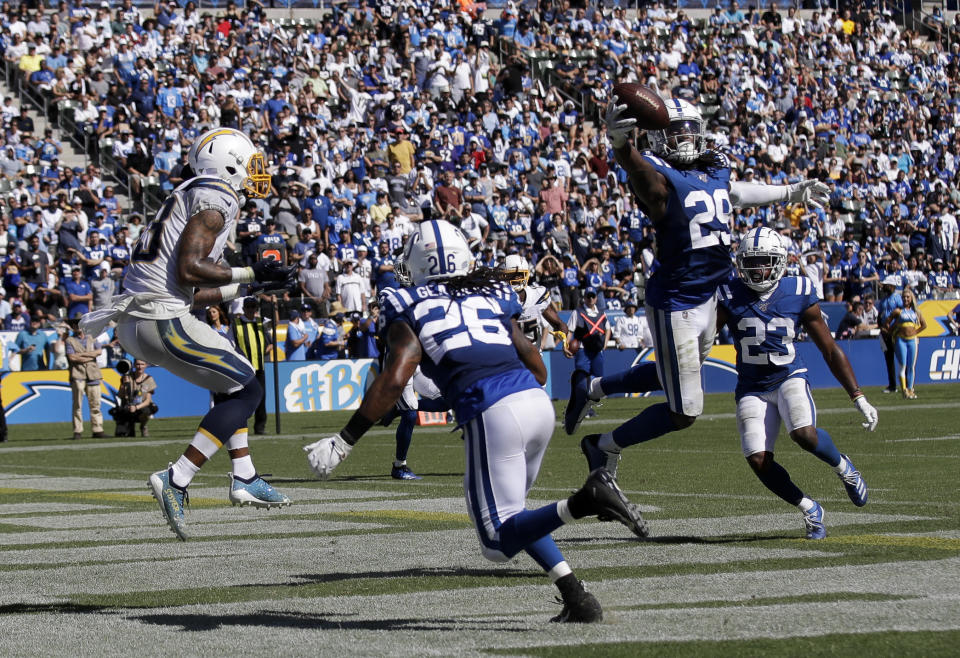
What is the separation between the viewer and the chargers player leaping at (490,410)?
5.62 metres

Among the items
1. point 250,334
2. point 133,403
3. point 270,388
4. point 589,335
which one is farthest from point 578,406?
point 270,388

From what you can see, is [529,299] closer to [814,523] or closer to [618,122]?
[814,523]

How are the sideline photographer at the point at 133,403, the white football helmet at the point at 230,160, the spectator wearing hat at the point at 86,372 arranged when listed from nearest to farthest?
the white football helmet at the point at 230,160
the sideline photographer at the point at 133,403
the spectator wearing hat at the point at 86,372

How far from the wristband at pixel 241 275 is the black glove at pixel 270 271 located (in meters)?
0.04

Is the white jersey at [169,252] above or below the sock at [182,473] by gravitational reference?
above

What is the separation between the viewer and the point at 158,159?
86.2ft

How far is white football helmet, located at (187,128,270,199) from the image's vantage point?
28.0ft

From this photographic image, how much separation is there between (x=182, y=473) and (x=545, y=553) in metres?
2.85

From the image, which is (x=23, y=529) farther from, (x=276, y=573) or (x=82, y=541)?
(x=276, y=573)

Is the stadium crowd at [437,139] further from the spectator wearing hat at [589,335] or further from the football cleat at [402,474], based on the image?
the football cleat at [402,474]

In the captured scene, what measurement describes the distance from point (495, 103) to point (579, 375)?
22672mm

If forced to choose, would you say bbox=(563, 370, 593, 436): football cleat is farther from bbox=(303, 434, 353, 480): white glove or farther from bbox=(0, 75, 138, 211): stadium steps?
bbox=(0, 75, 138, 211): stadium steps

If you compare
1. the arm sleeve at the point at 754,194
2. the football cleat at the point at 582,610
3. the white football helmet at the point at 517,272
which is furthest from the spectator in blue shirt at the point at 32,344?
the football cleat at the point at 582,610

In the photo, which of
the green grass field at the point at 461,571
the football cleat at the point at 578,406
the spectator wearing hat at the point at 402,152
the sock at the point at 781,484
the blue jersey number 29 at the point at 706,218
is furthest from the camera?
the spectator wearing hat at the point at 402,152
